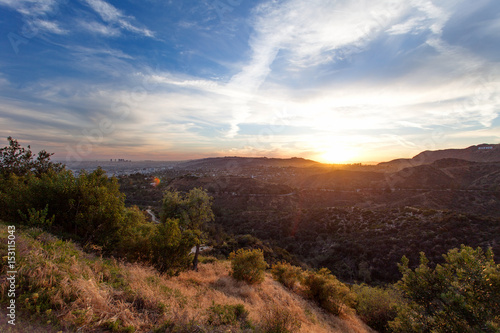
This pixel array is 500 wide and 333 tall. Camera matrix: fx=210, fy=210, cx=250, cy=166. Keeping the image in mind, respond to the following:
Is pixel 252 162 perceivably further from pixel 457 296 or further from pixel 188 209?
pixel 457 296

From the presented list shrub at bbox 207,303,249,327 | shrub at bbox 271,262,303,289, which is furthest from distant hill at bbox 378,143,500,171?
shrub at bbox 207,303,249,327

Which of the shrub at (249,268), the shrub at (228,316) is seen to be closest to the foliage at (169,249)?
the shrub at (249,268)

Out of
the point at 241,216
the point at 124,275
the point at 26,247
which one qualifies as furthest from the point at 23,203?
the point at 241,216

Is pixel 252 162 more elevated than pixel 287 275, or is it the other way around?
A: pixel 252 162

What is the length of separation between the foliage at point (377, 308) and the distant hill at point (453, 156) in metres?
89.3

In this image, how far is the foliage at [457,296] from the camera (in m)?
6.44

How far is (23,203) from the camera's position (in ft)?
29.6

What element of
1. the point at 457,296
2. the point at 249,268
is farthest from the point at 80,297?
the point at 457,296

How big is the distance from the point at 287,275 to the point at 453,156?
13945 cm

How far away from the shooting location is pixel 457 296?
6461mm

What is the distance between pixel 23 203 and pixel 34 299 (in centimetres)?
760

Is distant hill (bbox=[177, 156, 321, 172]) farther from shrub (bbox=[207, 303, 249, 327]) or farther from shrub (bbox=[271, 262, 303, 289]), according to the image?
shrub (bbox=[207, 303, 249, 327])

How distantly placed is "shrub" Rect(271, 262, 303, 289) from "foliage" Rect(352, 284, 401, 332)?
388cm

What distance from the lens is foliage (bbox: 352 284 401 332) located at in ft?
43.6
